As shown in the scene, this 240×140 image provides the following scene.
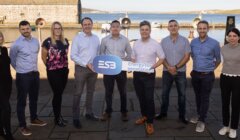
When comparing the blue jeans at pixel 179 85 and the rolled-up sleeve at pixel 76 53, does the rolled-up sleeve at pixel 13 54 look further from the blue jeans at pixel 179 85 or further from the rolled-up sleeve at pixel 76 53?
the blue jeans at pixel 179 85

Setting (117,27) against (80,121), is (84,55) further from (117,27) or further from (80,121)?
(80,121)

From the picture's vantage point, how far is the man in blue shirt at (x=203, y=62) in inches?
225

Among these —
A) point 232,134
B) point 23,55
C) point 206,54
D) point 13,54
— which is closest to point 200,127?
point 232,134

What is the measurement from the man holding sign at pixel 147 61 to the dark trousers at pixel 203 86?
74 centimetres

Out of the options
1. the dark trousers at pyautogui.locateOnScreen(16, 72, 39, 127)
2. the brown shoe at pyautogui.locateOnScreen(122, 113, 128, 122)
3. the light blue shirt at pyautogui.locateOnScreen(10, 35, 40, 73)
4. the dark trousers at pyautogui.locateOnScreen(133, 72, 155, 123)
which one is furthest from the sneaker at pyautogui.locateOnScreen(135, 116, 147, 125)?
the light blue shirt at pyautogui.locateOnScreen(10, 35, 40, 73)

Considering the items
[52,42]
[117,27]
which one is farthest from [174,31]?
[52,42]

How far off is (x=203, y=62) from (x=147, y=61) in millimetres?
977

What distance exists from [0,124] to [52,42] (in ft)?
5.42

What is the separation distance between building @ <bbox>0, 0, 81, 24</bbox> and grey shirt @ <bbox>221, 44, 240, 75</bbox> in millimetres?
25634

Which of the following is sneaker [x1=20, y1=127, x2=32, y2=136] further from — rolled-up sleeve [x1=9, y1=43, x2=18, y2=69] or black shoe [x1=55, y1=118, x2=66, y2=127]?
rolled-up sleeve [x1=9, y1=43, x2=18, y2=69]

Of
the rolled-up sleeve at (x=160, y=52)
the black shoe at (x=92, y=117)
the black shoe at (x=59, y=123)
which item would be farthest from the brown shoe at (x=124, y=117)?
the rolled-up sleeve at (x=160, y=52)

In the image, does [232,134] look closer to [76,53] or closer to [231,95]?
[231,95]

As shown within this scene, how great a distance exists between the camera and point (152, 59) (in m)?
5.78

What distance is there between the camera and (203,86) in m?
5.90
